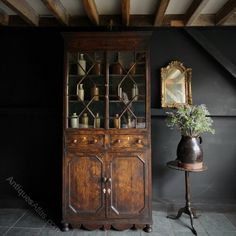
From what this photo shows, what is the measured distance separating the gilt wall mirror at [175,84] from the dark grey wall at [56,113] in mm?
103

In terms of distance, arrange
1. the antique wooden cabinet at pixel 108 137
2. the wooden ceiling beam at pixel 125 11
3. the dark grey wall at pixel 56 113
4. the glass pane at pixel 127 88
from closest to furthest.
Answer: the wooden ceiling beam at pixel 125 11 < the antique wooden cabinet at pixel 108 137 < the glass pane at pixel 127 88 < the dark grey wall at pixel 56 113

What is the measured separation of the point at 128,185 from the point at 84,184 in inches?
20.1

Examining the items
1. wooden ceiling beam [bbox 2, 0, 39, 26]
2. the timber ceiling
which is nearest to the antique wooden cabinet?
the timber ceiling

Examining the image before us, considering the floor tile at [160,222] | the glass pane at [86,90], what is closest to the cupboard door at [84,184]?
the glass pane at [86,90]

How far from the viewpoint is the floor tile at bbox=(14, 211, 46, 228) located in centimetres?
269

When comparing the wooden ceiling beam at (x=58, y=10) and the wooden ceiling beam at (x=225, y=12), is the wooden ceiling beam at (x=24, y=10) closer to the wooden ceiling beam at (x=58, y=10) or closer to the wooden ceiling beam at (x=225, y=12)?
the wooden ceiling beam at (x=58, y=10)

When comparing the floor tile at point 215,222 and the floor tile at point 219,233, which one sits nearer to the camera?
the floor tile at point 219,233

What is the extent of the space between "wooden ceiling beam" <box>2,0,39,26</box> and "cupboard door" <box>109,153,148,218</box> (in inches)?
80.0

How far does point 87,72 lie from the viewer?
2.72m

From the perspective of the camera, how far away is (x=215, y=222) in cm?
277

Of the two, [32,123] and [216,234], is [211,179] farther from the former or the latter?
[32,123]

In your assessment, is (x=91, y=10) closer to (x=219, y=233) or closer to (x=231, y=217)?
(x=219, y=233)

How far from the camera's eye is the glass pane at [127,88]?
269 cm

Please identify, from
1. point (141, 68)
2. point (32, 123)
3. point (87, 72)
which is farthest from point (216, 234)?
point (32, 123)
